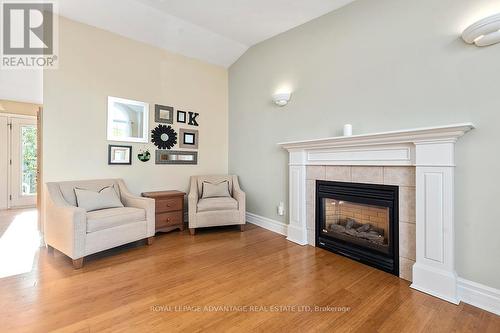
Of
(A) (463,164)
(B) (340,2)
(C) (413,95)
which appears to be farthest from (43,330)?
(B) (340,2)

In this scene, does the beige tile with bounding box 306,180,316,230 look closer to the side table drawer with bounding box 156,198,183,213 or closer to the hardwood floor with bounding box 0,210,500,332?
the hardwood floor with bounding box 0,210,500,332

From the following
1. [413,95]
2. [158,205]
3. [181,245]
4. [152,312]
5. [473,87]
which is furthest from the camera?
[158,205]

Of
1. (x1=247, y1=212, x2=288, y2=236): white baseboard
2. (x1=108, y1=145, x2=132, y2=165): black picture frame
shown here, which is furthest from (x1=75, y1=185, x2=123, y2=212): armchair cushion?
(x1=247, y1=212, x2=288, y2=236): white baseboard

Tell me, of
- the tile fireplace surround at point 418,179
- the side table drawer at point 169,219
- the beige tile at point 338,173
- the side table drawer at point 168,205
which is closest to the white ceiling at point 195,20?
the tile fireplace surround at point 418,179

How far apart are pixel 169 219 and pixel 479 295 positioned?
341cm

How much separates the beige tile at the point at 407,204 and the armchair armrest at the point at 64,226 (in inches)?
123

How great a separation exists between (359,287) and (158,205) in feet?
8.80

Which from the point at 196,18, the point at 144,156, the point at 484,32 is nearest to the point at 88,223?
the point at 144,156

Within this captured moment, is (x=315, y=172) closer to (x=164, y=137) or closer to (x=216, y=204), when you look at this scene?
(x=216, y=204)

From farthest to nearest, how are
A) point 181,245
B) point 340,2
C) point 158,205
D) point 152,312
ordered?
1. point 158,205
2. point 181,245
3. point 340,2
4. point 152,312

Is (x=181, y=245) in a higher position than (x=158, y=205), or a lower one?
lower

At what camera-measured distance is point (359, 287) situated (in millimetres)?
2074

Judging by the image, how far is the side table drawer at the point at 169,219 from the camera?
344 cm

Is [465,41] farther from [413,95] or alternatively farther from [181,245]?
[181,245]
